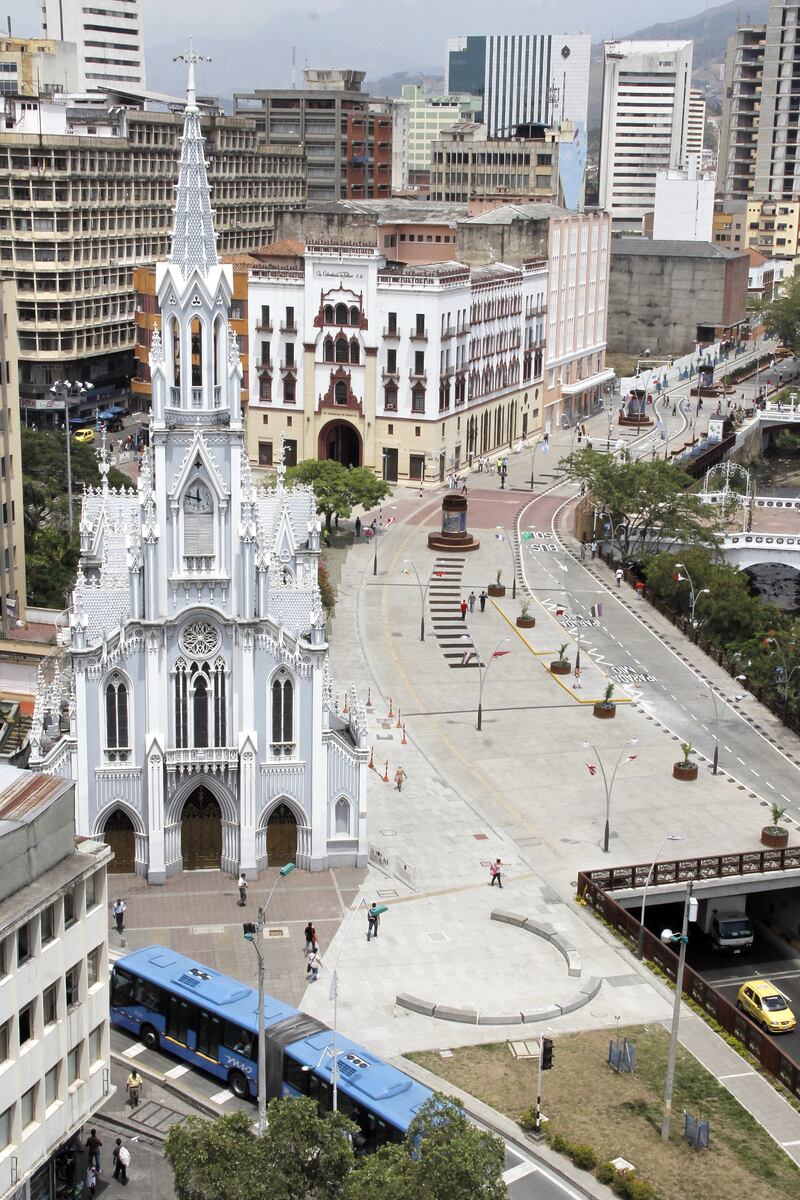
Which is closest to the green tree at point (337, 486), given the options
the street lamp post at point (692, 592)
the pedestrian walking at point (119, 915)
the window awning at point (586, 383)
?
the street lamp post at point (692, 592)

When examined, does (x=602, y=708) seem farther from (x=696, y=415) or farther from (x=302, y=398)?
(x=696, y=415)

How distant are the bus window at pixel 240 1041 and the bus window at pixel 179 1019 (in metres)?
1.65

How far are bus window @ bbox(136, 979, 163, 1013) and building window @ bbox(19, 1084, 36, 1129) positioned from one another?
35.5 feet

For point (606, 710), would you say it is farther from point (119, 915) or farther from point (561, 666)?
point (119, 915)

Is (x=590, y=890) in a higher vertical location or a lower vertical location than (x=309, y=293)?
lower

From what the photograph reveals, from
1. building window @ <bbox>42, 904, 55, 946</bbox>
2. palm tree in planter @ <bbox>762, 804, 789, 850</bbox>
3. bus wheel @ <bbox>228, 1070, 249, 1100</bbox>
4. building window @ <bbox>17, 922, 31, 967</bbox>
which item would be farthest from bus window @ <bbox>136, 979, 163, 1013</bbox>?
palm tree in planter @ <bbox>762, 804, 789, 850</bbox>

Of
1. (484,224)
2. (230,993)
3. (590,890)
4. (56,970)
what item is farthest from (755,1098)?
(484,224)

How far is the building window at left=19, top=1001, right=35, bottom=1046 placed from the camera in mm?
39156

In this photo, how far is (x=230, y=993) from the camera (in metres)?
50.3

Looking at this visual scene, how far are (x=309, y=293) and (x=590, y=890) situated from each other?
79373 millimetres

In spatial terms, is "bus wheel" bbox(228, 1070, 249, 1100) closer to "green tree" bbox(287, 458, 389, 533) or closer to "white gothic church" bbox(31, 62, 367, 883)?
"white gothic church" bbox(31, 62, 367, 883)

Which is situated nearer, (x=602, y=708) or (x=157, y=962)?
(x=157, y=962)

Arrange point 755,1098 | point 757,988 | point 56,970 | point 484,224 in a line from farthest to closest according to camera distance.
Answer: point 484,224, point 757,988, point 755,1098, point 56,970

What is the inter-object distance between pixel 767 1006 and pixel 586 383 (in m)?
117
